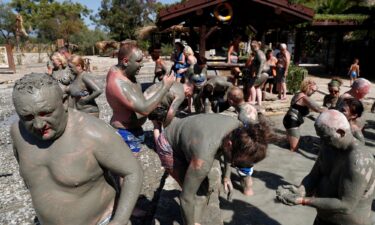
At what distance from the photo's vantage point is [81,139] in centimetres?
154

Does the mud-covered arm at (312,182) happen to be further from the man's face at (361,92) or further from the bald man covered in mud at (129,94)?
the man's face at (361,92)

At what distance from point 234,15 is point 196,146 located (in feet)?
31.6

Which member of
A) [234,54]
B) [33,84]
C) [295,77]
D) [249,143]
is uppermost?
[234,54]

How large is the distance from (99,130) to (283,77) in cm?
879

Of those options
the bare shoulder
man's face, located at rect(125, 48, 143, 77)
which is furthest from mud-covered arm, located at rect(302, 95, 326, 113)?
the bare shoulder

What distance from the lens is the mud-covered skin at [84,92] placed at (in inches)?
161

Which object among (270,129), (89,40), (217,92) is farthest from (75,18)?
(270,129)

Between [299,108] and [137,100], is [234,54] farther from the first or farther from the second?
[137,100]

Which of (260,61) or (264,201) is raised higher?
(260,61)

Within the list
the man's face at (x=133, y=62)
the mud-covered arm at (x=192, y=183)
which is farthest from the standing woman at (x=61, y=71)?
the mud-covered arm at (x=192, y=183)

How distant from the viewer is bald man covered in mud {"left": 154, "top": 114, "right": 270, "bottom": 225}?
194 centimetres

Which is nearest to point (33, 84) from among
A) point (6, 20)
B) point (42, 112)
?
point (42, 112)

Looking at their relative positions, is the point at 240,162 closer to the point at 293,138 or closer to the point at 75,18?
the point at 293,138

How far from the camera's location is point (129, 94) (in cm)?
281
